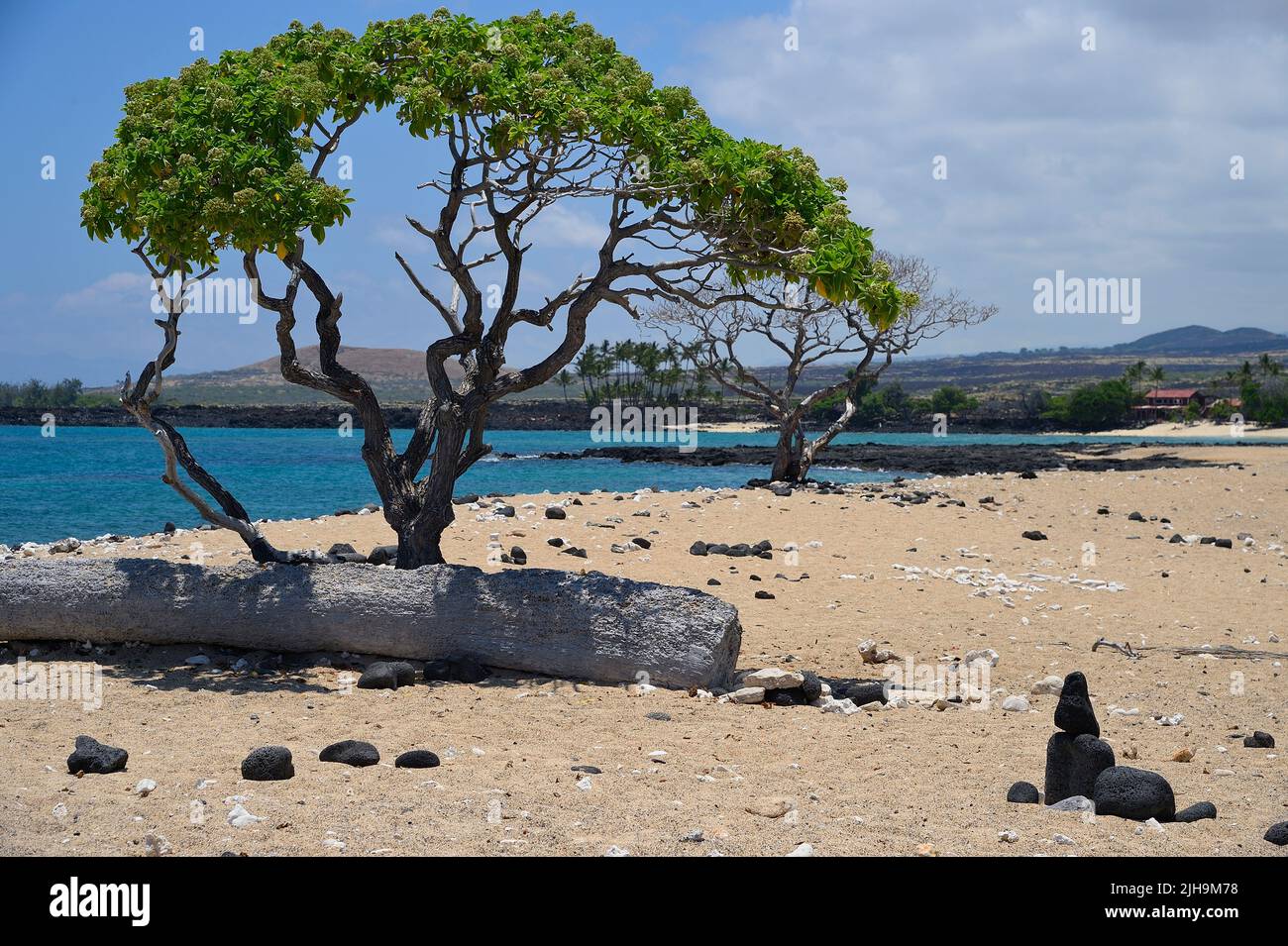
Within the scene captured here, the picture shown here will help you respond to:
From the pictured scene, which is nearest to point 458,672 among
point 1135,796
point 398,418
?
point 1135,796

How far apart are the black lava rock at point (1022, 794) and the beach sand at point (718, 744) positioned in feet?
0.23

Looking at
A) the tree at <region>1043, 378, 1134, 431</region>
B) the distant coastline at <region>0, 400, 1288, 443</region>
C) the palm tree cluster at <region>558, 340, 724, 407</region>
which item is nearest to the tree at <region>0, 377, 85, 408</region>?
the distant coastline at <region>0, 400, 1288, 443</region>

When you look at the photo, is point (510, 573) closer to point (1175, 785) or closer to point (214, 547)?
point (1175, 785)

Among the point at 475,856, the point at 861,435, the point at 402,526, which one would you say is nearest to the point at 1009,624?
the point at 402,526

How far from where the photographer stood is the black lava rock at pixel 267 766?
21.1ft

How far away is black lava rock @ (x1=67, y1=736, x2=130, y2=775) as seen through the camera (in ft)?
21.3

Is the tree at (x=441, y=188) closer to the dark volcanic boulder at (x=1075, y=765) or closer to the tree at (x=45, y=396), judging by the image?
the dark volcanic boulder at (x=1075, y=765)

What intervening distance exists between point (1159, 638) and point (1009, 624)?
1.45 meters

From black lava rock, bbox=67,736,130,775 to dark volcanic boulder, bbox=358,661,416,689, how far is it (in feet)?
7.94

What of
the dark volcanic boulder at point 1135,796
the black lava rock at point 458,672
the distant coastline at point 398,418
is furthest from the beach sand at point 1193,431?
the dark volcanic boulder at point 1135,796

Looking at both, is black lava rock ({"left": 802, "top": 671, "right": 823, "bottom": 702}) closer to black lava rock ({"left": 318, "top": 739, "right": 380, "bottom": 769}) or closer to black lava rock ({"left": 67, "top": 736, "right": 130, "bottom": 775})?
black lava rock ({"left": 318, "top": 739, "right": 380, "bottom": 769})

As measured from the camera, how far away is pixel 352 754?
6.84m

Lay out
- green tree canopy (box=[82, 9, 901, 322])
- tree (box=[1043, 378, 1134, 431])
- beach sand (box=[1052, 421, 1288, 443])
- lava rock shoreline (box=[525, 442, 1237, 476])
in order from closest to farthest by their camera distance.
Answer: green tree canopy (box=[82, 9, 901, 322]) < lava rock shoreline (box=[525, 442, 1237, 476]) < beach sand (box=[1052, 421, 1288, 443]) < tree (box=[1043, 378, 1134, 431])

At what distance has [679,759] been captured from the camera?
23.3ft
